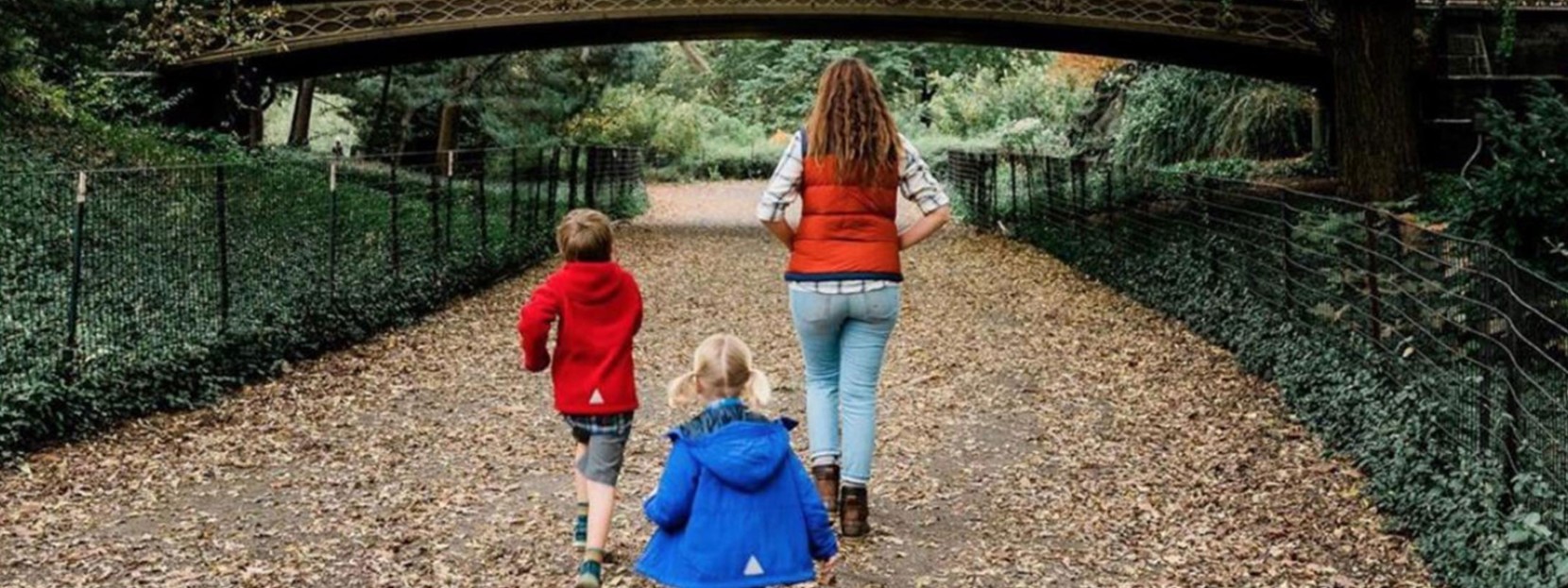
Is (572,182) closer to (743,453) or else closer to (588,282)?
(588,282)

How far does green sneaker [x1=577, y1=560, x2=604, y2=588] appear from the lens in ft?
18.4

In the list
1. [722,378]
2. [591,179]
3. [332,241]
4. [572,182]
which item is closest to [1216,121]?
[591,179]

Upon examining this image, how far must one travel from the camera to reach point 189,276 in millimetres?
10406

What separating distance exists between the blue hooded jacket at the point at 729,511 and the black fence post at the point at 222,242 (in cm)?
672

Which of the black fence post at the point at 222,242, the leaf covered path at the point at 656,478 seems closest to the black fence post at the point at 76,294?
the leaf covered path at the point at 656,478

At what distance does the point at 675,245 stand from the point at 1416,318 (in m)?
15.6

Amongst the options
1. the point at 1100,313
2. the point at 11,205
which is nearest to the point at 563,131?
the point at 1100,313

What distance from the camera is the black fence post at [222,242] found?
35.0 ft

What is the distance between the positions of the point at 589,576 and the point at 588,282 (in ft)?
3.29

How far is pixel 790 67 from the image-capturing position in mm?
63125

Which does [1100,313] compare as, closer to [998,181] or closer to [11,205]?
[11,205]

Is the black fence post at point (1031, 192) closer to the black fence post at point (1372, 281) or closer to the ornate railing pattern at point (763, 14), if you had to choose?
the ornate railing pattern at point (763, 14)

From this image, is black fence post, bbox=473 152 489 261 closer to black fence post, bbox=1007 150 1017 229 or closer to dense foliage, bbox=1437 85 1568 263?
black fence post, bbox=1007 150 1017 229

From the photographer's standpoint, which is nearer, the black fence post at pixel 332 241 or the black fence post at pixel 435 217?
the black fence post at pixel 332 241
